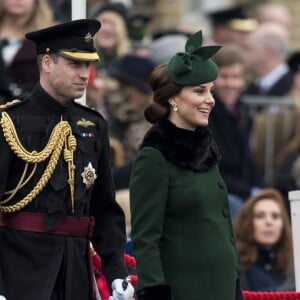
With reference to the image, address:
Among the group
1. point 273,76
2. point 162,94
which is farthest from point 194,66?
point 273,76

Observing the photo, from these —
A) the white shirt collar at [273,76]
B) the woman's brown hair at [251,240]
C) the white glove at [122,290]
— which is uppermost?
the white shirt collar at [273,76]

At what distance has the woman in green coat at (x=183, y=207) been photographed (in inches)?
329

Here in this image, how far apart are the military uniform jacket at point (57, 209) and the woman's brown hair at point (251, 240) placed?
11.1ft

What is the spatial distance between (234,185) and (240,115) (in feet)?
3.37

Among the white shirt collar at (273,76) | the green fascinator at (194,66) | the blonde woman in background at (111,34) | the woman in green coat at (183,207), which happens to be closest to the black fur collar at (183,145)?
the woman in green coat at (183,207)

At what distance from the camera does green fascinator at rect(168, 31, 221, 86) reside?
28.0ft

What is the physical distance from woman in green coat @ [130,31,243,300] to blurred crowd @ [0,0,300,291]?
272 cm

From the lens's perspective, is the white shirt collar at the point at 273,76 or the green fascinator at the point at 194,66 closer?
the green fascinator at the point at 194,66

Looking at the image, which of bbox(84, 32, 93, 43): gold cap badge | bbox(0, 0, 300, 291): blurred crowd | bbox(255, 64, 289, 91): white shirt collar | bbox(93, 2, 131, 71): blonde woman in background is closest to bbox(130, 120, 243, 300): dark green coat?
bbox(84, 32, 93, 43): gold cap badge

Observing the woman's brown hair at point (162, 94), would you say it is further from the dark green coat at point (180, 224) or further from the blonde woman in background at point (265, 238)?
the blonde woman in background at point (265, 238)

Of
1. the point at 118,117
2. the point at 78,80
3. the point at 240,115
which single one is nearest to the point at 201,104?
the point at 78,80

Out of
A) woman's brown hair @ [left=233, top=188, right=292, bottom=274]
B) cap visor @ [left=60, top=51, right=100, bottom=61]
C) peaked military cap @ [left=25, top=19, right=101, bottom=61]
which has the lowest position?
woman's brown hair @ [left=233, top=188, right=292, bottom=274]

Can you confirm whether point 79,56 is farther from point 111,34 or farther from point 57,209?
point 111,34

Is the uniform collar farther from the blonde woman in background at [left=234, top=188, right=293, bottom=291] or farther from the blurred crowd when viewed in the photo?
the blonde woman in background at [left=234, top=188, right=293, bottom=291]
